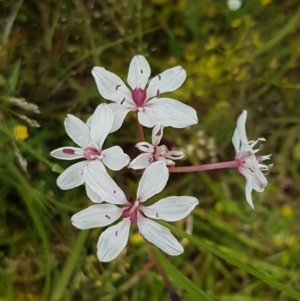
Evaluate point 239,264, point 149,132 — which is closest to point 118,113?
point 239,264

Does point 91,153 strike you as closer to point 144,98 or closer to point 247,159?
point 144,98

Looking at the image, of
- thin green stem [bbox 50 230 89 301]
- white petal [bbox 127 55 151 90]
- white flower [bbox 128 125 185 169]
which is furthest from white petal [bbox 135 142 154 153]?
thin green stem [bbox 50 230 89 301]

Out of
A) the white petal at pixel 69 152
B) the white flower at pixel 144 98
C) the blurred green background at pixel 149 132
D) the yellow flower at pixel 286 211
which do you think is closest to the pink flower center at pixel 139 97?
the white flower at pixel 144 98

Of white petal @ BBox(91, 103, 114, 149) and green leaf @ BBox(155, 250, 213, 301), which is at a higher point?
white petal @ BBox(91, 103, 114, 149)

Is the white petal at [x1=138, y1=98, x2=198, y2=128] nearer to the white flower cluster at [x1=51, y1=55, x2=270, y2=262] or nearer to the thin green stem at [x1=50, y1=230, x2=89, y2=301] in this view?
the white flower cluster at [x1=51, y1=55, x2=270, y2=262]

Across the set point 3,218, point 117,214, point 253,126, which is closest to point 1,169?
point 3,218

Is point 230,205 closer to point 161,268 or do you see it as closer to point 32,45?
point 161,268
